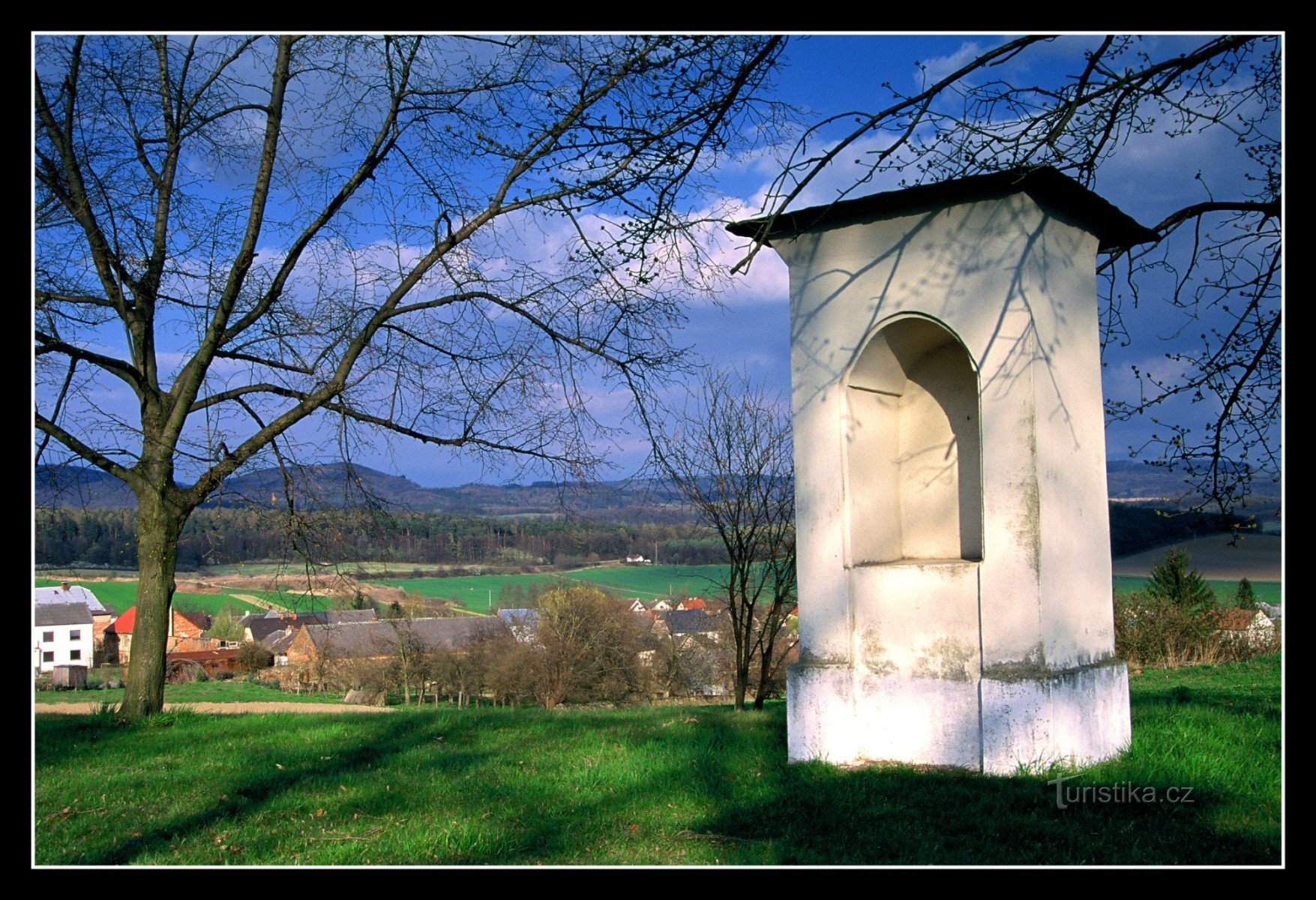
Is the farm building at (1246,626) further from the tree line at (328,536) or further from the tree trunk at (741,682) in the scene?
the tree line at (328,536)

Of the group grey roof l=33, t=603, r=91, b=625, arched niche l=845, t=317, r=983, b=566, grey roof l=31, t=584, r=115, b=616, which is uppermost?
A: arched niche l=845, t=317, r=983, b=566

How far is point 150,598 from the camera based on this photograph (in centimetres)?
997

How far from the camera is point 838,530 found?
7293 mm

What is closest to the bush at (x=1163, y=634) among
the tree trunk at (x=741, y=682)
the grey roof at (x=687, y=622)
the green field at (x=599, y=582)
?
the grey roof at (x=687, y=622)

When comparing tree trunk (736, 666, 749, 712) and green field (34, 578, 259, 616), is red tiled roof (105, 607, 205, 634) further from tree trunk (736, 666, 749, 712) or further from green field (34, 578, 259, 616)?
tree trunk (736, 666, 749, 712)

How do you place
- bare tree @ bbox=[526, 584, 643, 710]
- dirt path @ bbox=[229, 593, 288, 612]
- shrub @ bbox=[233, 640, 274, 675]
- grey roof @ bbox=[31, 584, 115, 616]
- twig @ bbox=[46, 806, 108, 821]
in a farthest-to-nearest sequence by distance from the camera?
shrub @ bbox=[233, 640, 274, 675]
bare tree @ bbox=[526, 584, 643, 710]
grey roof @ bbox=[31, 584, 115, 616]
dirt path @ bbox=[229, 593, 288, 612]
twig @ bbox=[46, 806, 108, 821]

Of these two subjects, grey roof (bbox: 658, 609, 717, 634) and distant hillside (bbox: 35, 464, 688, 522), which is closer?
distant hillside (bbox: 35, 464, 688, 522)

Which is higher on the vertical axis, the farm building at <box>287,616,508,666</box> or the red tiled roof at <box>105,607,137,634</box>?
the red tiled roof at <box>105,607,137,634</box>

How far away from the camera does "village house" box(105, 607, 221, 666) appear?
44.4 ft

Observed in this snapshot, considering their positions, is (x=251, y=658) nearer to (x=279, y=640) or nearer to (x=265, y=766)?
(x=279, y=640)

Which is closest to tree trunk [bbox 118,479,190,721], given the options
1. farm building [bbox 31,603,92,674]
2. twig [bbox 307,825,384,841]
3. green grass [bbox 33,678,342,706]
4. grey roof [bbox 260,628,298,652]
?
green grass [bbox 33,678,342,706]

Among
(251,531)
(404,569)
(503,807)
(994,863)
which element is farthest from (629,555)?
(994,863)

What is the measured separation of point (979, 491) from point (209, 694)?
18.8 metres

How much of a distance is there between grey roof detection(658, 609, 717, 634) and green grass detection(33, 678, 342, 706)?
26.6ft
